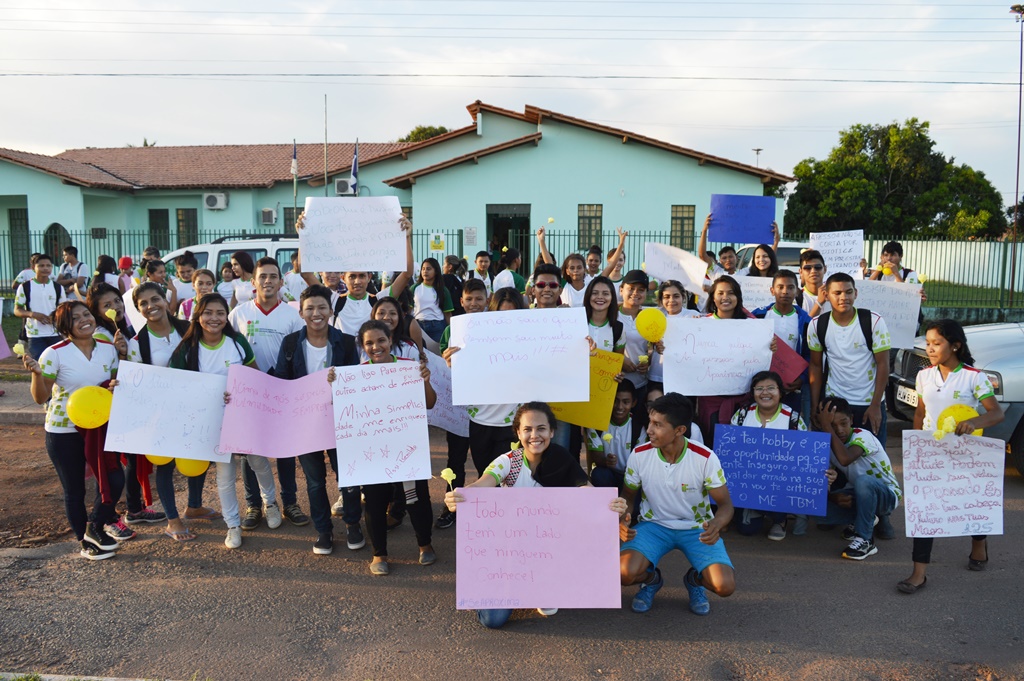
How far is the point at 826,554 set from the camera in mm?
5094

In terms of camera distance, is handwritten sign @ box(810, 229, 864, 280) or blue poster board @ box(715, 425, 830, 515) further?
handwritten sign @ box(810, 229, 864, 280)

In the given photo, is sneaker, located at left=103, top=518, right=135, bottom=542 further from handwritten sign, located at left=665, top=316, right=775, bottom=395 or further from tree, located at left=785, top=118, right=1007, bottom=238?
tree, located at left=785, top=118, right=1007, bottom=238

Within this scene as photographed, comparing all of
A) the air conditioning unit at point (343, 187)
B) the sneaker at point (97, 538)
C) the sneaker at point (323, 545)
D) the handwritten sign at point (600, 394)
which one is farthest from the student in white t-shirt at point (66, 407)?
the air conditioning unit at point (343, 187)

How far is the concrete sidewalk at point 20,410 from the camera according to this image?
8617mm

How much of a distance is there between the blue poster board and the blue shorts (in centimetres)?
96

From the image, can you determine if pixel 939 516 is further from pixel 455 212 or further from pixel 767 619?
pixel 455 212

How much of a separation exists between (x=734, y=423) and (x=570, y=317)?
147cm

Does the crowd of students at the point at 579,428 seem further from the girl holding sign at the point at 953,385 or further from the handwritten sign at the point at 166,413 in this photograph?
the handwritten sign at the point at 166,413

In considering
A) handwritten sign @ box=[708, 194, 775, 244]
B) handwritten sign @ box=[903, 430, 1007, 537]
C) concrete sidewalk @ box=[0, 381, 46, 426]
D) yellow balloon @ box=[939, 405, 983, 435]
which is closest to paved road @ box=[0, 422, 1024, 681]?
→ handwritten sign @ box=[903, 430, 1007, 537]

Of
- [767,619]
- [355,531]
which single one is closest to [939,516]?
[767,619]

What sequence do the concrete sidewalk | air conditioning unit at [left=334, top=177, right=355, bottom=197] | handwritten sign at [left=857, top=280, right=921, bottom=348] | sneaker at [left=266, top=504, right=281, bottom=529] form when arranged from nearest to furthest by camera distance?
sneaker at [left=266, top=504, right=281, bottom=529]
handwritten sign at [left=857, top=280, right=921, bottom=348]
the concrete sidewalk
air conditioning unit at [left=334, top=177, right=355, bottom=197]

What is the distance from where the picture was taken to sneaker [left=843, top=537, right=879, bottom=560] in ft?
16.3

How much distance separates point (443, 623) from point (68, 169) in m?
28.7

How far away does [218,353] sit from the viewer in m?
5.04
